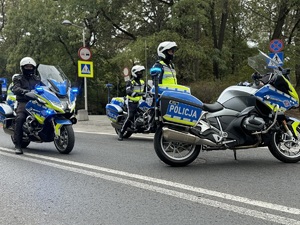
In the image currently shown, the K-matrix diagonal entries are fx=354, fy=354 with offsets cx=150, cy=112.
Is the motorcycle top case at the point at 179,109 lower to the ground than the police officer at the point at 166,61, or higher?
lower

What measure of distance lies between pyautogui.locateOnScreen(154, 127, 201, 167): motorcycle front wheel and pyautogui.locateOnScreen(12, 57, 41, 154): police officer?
121 inches

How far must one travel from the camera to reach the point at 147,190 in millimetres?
4441

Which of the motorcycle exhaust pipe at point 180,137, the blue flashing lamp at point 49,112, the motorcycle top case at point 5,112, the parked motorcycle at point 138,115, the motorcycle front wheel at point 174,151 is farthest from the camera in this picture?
the parked motorcycle at point 138,115

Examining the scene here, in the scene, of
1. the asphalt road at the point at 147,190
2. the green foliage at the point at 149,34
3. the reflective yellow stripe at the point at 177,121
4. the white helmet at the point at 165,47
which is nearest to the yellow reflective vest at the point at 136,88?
the green foliage at the point at 149,34

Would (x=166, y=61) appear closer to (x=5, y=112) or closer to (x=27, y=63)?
(x=27, y=63)

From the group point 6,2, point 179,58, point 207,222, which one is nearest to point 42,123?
point 207,222

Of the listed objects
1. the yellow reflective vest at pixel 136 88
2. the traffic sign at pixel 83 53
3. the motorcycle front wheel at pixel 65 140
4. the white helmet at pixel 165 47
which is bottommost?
the motorcycle front wheel at pixel 65 140

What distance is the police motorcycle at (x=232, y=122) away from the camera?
5.38 meters

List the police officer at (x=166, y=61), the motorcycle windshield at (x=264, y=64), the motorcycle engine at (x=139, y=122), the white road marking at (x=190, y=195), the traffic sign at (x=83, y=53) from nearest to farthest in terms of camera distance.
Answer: the white road marking at (x=190, y=195) → the motorcycle windshield at (x=264, y=64) → the police officer at (x=166, y=61) → the motorcycle engine at (x=139, y=122) → the traffic sign at (x=83, y=53)

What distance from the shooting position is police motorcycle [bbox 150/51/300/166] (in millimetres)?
5379

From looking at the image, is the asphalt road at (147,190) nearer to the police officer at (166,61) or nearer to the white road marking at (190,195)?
the white road marking at (190,195)

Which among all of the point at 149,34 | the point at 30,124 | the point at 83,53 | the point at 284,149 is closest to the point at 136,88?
the point at 30,124

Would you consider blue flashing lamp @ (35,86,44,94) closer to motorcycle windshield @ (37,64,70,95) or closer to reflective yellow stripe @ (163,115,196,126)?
motorcycle windshield @ (37,64,70,95)

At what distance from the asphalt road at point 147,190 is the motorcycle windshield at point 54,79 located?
54.5 inches
